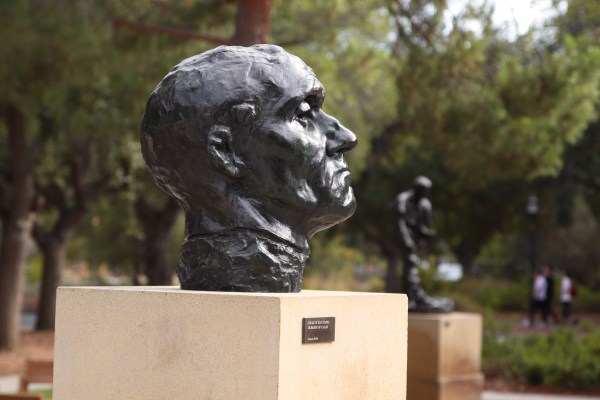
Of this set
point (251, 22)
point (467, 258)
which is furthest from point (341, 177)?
point (467, 258)

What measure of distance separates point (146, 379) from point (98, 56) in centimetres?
764

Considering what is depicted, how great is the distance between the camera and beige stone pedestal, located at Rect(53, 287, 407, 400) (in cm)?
398

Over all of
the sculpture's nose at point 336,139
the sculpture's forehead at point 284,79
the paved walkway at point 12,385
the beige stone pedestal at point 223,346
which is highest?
the sculpture's forehead at point 284,79

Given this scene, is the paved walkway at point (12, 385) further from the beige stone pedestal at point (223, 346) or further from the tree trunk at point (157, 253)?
the tree trunk at point (157, 253)

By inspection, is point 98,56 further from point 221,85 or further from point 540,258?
point 540,258

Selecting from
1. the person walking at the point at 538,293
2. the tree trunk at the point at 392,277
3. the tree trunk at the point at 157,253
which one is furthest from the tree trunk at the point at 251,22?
the person walking at the point at 538,293

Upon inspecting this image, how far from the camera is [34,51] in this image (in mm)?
11383

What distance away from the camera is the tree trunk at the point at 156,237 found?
812 inches

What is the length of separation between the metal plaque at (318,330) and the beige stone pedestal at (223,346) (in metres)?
0.01

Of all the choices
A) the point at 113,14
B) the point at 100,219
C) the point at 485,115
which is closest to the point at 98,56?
the point at 113,14

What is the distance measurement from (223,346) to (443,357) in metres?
6.87

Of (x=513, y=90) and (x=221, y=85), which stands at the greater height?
(x=513, y=90)

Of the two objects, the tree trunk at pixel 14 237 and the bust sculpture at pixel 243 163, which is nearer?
the bust sculpture at pixel 243 163

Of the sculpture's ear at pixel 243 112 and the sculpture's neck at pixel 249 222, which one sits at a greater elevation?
the sculpture's ear at pixel 243 112
